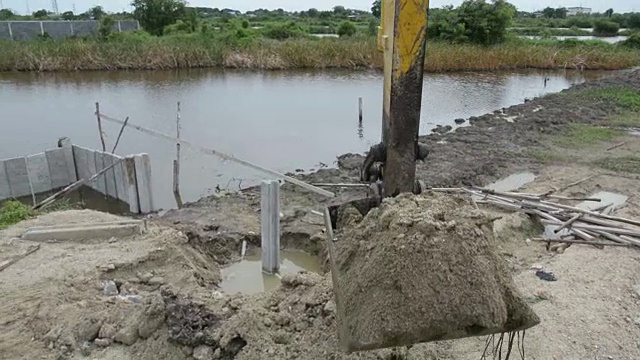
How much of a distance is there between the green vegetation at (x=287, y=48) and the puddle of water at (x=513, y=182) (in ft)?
57.8

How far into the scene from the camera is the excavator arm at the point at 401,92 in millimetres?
3674

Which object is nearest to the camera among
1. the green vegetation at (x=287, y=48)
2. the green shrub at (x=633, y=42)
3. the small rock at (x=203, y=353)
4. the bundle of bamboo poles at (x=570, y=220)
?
the small rock at (x=203, y=353)

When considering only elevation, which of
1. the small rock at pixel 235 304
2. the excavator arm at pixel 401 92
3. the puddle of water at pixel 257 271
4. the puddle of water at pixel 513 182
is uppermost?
the excavator arm at pixel 401 92

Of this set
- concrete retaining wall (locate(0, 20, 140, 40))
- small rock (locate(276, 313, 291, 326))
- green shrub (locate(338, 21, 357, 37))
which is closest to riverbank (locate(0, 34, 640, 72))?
green shrub (locate(338, 21, 357, 37))

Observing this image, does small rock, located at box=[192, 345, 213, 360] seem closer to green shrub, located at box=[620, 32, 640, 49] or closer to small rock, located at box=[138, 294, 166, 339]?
small rock, located at box=[138, 294, 166, 339]

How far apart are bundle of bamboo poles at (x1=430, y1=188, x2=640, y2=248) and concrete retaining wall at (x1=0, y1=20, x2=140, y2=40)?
2938 centimetres

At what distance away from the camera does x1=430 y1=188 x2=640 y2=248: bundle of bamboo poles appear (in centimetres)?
704

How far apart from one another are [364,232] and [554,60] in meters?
30.4

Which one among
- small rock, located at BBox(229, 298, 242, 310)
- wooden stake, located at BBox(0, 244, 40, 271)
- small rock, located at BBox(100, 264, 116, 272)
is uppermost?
wooden stake, located at BBox(0, 244, 40, 271)

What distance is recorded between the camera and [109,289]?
545 cm

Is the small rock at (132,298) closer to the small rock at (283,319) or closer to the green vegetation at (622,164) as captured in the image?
the small rock at (283,319)

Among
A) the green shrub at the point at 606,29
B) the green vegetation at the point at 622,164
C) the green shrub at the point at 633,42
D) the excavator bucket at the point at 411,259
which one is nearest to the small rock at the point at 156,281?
the excavator bucket at the point at 411,259

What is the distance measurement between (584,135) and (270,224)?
10933mm

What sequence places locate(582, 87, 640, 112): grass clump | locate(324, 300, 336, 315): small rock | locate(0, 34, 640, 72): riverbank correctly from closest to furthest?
locate(324, 300, 336, 315): small rock
locate(582, 87, 640, 112): grass clump
locate(0, 34, 640, 72): riverbank
